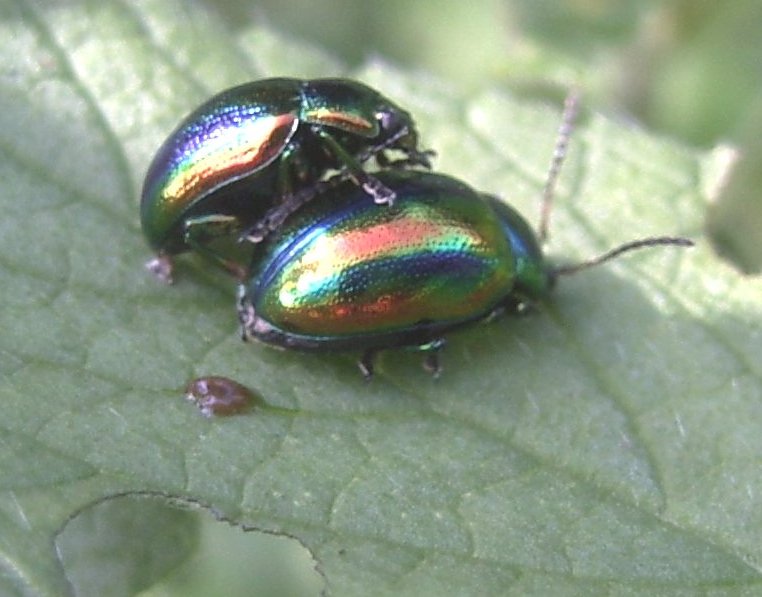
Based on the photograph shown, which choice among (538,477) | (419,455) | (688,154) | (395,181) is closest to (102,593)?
(419,455)

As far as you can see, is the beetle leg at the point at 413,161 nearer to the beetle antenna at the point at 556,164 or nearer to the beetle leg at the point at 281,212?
the beetle leg at the point at 281,212

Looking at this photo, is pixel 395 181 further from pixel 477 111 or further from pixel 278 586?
pixel 278 586

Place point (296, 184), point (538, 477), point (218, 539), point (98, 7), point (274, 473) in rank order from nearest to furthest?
point (274, 473)
point (538, 477)
point (296, 184)
point (98, 7)
point (218, 539)

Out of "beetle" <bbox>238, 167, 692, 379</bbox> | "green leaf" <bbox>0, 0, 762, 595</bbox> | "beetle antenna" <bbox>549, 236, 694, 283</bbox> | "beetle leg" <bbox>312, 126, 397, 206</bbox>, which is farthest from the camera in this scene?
"beetle antenna" <bbox>549, 236, 694, 283</bbox>

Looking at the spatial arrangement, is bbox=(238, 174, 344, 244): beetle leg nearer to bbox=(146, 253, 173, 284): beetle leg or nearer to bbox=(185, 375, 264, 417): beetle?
bbox=(146, 253, 173, 284): beetle leg

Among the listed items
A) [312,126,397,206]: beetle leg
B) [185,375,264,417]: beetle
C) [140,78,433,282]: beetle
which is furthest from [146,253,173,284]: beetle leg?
[312,126,397,206]: beetle leg

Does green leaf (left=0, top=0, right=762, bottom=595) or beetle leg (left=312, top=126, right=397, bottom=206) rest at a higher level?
beetle leg (left=312, top=126, right=397, bottom=206)

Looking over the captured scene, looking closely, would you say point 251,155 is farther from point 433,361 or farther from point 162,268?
point 433,361
